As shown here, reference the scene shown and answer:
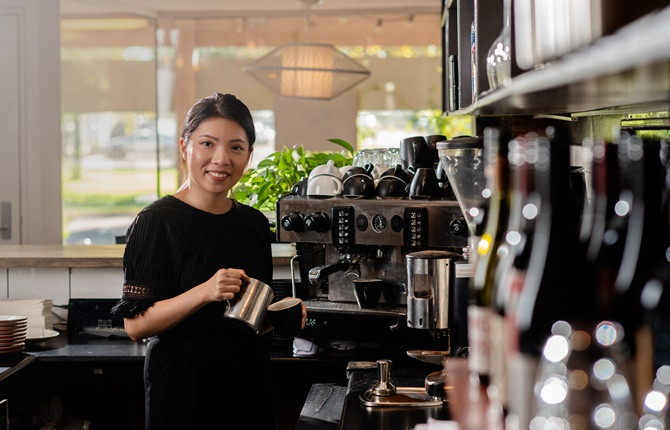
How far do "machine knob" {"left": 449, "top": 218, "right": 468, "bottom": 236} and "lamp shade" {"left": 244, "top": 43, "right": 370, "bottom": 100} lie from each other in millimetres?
2590

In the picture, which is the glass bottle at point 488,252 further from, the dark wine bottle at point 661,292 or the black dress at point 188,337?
the black dress at point 188,337

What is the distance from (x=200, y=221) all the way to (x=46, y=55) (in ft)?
11.7

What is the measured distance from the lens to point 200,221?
240cm

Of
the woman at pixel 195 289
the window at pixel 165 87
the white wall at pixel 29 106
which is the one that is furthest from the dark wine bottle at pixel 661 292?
the window at pixel 165 87

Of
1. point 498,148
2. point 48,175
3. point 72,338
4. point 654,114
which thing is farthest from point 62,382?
point 48,175

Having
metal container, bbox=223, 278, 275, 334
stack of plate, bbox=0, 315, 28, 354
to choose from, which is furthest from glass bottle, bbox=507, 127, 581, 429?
stack of plate, bbox=0, 315, 28, 354

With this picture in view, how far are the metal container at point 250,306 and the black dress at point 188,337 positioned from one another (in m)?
0.17

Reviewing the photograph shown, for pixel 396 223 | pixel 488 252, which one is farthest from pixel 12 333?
pixel 488 252

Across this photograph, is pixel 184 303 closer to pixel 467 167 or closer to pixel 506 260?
pixel 467 167

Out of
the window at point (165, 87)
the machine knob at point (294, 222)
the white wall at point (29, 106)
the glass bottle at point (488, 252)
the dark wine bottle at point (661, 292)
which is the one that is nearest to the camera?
the dark wine bottle at point (661, 292)

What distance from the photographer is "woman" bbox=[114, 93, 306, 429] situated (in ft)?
7.59

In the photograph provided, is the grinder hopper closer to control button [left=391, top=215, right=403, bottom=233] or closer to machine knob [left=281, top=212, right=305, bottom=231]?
control button [left=391, top=215, right=403, bottom=233]

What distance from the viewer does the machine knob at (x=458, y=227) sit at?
2.75 metres

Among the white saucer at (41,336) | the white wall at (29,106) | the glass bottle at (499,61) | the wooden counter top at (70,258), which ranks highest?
the white wall at (29,106)
